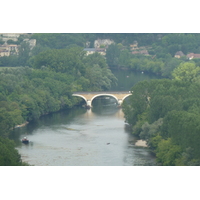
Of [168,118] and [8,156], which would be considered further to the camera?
[168,118]

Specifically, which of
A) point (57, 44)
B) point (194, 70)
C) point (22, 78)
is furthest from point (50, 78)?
point (57, 44)

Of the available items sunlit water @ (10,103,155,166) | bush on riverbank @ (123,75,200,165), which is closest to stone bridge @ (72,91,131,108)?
sunlit water @ (10,103,155,166)

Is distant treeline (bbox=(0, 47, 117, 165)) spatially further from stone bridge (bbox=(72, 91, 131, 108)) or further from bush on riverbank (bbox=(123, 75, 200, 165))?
bush on riverbank (bbox=(123, 75, 200, 165))

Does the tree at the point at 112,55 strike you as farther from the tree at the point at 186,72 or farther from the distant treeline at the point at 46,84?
the tree at the point at 186,72

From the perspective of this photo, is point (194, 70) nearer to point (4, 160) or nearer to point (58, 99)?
point (58, 99)

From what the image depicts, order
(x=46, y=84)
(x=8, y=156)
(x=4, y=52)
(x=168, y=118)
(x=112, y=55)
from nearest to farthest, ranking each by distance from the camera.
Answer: (x=8, y=156) < (x=168, y=118) < (x=46, y=84) < (x=4, y=52) < (x=112, y=55)

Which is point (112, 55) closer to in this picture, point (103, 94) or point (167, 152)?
point (103, 94)

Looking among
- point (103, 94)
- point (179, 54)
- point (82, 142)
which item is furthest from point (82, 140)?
point (179, 54)
